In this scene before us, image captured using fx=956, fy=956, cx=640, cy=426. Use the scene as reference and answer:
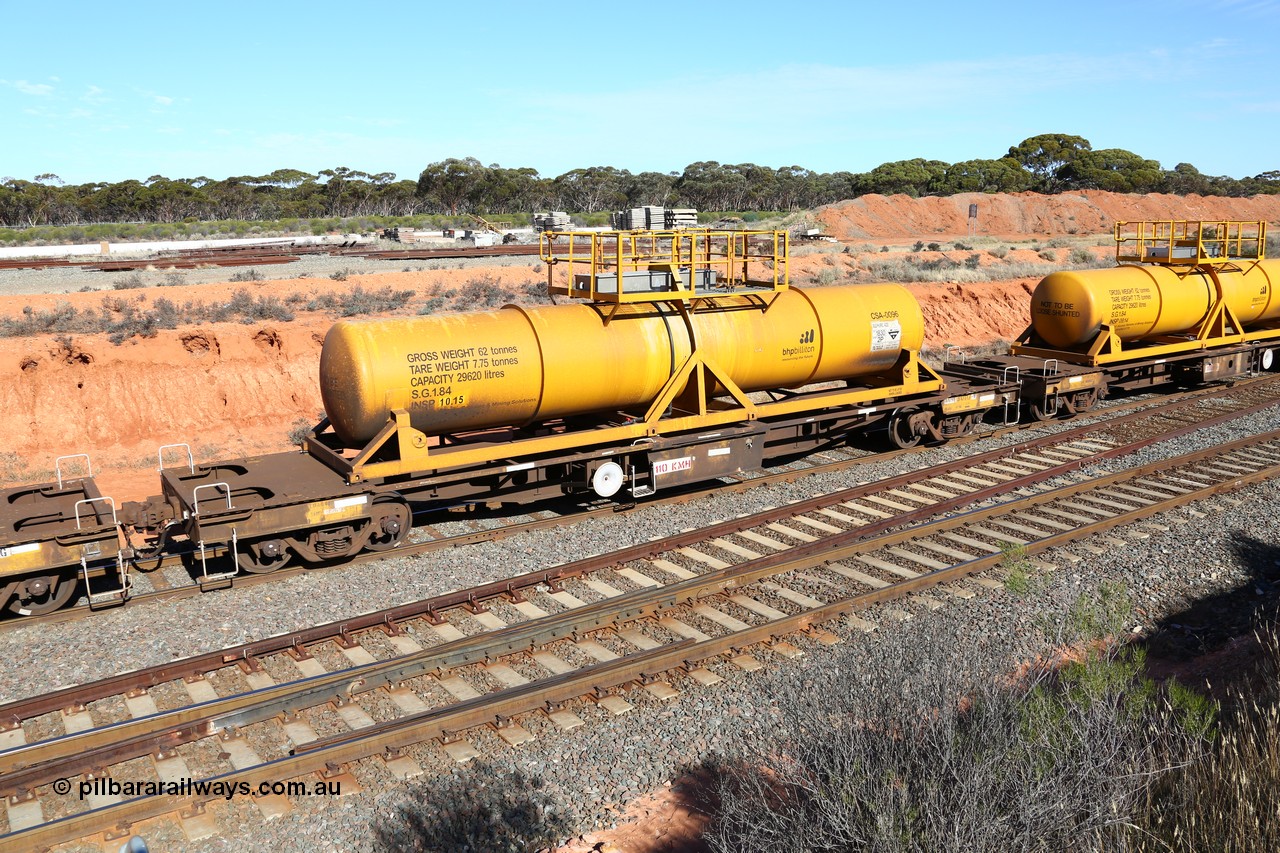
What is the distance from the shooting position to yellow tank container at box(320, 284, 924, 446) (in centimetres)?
1115

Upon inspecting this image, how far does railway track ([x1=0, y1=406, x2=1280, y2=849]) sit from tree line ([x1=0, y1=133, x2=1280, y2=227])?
232ft

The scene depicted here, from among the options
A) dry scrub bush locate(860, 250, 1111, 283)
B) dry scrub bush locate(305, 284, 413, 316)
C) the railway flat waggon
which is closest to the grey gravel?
dry scrub bush locate(305, 284, 413, 316)

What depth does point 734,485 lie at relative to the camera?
14.0 metres

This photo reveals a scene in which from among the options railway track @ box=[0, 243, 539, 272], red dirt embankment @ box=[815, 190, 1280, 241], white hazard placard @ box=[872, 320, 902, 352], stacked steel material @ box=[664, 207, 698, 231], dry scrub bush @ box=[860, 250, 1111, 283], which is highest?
red dirt embankment @ box=[815, 190, 1280, 241]

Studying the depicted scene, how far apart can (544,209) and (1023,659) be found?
79369mm

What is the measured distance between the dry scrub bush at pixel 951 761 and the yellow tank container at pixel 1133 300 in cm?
1274

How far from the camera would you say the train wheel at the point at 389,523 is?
1110cm

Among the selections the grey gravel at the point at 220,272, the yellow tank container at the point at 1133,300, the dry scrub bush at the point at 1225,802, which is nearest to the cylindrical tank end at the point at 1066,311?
the yellow tank container at the point at 1133,300

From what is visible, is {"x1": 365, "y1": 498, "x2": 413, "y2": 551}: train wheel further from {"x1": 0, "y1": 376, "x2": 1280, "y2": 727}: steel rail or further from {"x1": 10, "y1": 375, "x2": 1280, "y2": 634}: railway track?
{"x1": 0, "y1": 376, "x2": 1280, "y2": 727}: steel rail

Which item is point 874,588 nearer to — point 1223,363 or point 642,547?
point 642,547

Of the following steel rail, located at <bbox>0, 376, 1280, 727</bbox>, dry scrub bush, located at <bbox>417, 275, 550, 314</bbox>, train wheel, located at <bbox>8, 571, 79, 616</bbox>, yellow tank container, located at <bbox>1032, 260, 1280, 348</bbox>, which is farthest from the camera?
dry scrub bush, located at <bbox>417, 275, 550, 314</bbox>

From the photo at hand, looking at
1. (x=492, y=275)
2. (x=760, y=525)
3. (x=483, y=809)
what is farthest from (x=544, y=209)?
(x=483, y=809)

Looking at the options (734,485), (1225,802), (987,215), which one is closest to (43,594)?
(734,485)

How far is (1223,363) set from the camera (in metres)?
20.3
